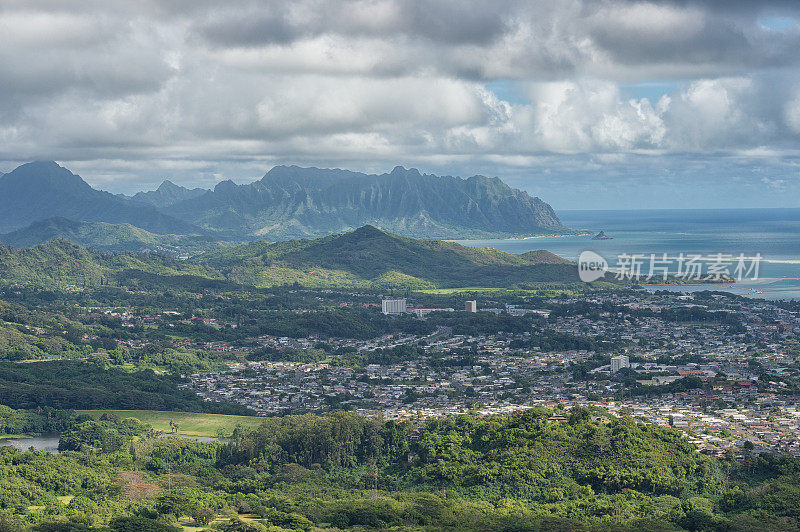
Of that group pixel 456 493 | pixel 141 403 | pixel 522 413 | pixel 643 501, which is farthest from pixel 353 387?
pixel 643 501

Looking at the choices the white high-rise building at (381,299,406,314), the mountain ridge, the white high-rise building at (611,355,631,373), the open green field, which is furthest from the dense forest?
the mountain ridge

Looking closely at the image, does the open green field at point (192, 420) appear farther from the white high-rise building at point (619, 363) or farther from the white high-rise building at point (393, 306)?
the white high-rise building at point (393, 306)

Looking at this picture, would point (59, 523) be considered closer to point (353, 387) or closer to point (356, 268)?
point (353, 387)

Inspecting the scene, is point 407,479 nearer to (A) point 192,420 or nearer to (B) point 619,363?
(A) point 192,420

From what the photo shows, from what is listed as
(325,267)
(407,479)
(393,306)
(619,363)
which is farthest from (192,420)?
(325,267)

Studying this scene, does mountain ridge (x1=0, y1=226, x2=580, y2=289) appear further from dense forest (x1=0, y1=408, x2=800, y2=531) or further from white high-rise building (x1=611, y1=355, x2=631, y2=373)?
dense forest (x1=0, y1=408, x2=800, y2=531)

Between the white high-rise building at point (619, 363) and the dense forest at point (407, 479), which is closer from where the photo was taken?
the dense forest at point (407, 479)

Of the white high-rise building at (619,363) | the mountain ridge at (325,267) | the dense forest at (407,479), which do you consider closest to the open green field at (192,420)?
the dense forest at (407,479)

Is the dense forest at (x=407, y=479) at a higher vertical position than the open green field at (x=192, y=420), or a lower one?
higher
